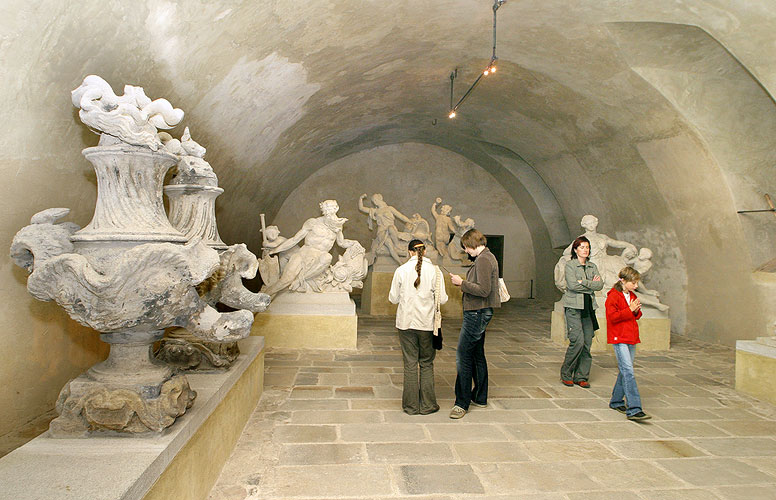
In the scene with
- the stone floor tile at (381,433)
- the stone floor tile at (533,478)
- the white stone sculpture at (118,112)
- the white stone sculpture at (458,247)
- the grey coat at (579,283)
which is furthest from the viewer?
the white stone sculpture at (458,247)

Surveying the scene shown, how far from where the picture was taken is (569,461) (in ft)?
11.1

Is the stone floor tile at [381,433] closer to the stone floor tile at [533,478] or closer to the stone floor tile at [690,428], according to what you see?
the stone floor tile at [533,478]

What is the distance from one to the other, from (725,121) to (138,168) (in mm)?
7499

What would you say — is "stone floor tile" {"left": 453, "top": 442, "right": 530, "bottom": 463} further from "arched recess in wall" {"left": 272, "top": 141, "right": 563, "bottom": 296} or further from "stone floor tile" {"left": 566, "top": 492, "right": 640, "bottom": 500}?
"arched recess in wall" {"left": 272, "top": 141, "right": 563, "bottom": 296}

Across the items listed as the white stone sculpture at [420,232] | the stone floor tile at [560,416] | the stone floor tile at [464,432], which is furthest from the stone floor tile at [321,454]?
the white stone sculpture at [420,232]

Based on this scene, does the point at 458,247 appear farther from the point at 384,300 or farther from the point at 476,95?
the point at 476,95

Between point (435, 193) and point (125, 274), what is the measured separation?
12.1 metres

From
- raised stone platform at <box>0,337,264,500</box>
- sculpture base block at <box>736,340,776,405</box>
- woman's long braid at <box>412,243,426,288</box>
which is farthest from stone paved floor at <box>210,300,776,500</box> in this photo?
woman's long braid at <box>412,243,426,288</box>

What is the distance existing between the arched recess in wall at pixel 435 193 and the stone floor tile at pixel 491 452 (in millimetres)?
10198

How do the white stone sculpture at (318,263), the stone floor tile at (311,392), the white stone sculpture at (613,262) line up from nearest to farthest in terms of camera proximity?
the stone floor tile at (311,392) < the white stone sculpture at (318,263) < the white stone sculpture at (613,262)

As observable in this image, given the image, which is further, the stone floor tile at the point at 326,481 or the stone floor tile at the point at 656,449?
the stone floor tile at the point at 656,449

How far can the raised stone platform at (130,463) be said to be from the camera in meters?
1.76

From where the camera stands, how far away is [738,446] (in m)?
3.75

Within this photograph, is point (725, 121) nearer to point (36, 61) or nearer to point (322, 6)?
point (322, 6)
